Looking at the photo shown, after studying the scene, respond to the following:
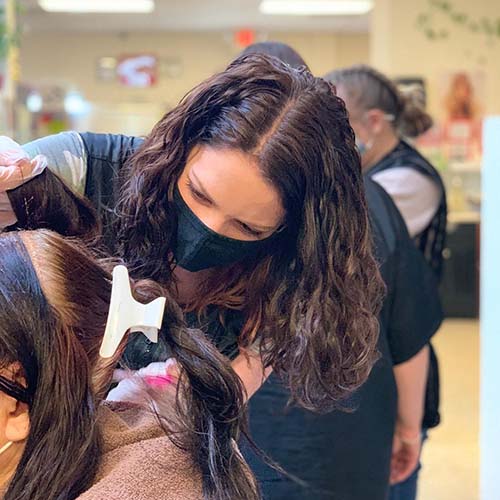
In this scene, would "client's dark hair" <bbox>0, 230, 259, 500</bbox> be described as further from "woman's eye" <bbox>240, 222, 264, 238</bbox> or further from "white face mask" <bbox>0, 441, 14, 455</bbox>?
"woman's eye" <bbox>240, 222, 264, 238</bbox>

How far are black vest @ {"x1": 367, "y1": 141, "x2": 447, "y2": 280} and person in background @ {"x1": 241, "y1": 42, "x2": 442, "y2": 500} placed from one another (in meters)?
0.36

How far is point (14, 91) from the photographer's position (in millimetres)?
3863

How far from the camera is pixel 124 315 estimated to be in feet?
2.71

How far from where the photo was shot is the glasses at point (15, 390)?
32.8 inches

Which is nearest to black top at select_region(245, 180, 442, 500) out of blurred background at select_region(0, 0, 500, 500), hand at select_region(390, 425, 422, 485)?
hand at select_region(390, 425, 422, 485)

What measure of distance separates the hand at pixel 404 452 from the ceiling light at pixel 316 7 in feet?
18.5

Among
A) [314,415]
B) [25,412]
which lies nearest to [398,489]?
[314,415]

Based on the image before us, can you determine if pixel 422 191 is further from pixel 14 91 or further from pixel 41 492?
pixel 14 91

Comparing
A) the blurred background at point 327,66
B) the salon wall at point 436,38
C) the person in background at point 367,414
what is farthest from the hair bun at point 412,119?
the salon wall at point 436,38

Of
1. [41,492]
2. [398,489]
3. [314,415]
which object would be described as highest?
[41,492]

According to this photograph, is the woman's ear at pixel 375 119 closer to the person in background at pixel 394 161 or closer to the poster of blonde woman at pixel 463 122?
the person in background at pixel 394 161

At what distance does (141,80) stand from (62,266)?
826cm

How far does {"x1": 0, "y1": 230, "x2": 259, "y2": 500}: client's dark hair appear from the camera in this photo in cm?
84

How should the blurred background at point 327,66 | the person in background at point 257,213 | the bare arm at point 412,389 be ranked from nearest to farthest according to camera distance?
1. the person in background at point 257,213
2. the bare arm at point 412,389
3. the blurred background at point 327,66
